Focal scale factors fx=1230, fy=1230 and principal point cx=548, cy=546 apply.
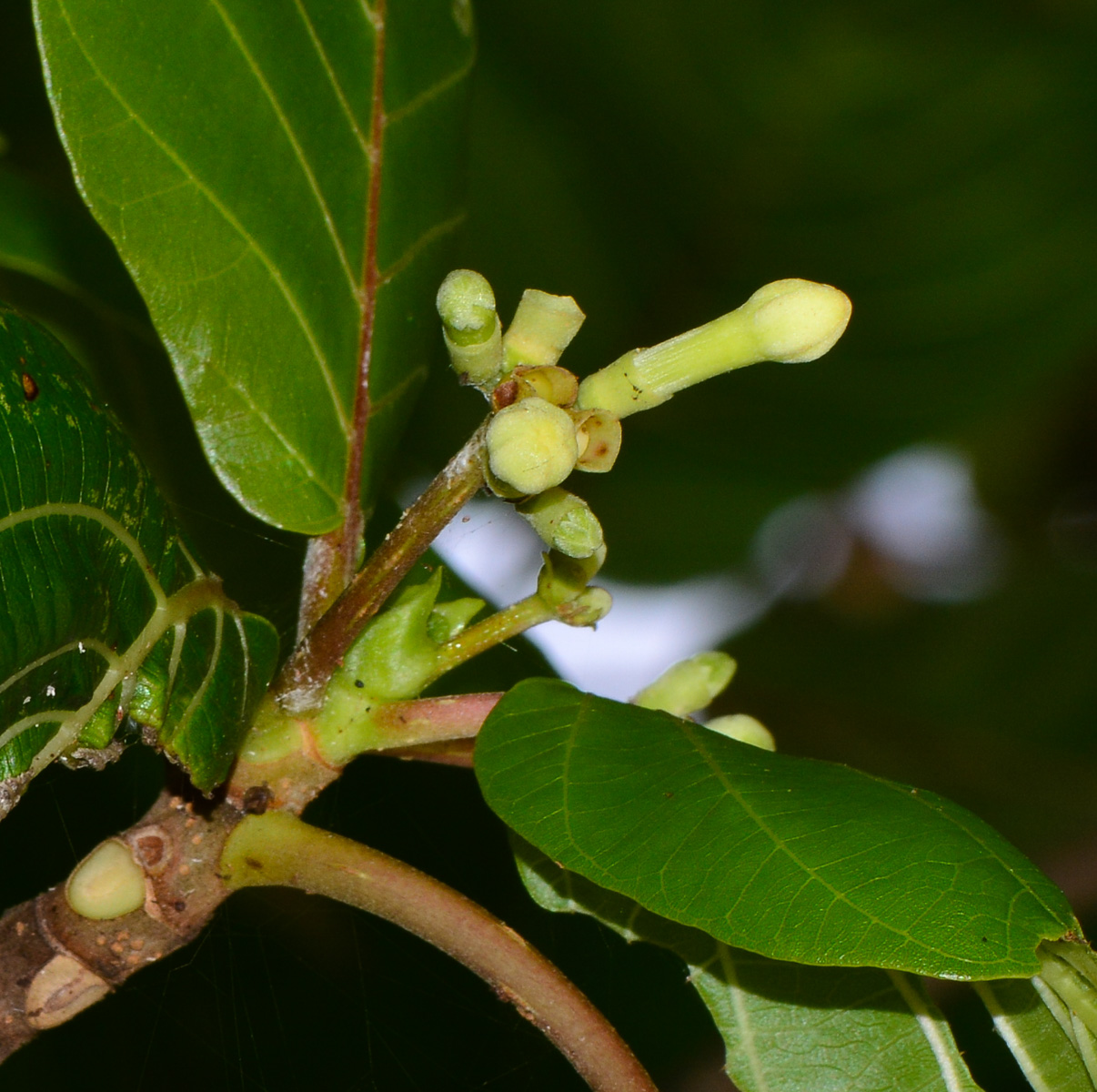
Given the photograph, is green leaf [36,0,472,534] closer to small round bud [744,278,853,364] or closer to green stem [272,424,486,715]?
green stem [272,424,486,715]

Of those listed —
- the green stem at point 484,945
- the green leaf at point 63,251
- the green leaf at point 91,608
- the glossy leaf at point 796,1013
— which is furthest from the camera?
the green leaf at point 63,251

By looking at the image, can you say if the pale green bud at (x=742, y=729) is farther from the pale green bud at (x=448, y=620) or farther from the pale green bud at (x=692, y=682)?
the pale green bud at (x=448, y=620)

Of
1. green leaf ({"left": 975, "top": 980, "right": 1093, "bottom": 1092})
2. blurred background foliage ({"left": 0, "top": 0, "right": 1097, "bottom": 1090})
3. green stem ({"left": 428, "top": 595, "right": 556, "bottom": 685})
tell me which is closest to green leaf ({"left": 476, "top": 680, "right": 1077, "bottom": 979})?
green stem ({"left": 428, "top": 595, "right": 556, "bottom": 685})

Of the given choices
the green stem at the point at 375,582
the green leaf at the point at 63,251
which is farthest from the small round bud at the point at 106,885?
the green leaf at the point at 63,251

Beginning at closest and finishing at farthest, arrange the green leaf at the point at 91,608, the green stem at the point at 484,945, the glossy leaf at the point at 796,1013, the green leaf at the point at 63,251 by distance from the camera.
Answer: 1. the green leaf at the point at 91,608
2. the green stem at the point at 484,945
3. the glossy leaf at the point at 796,1013
4. the green leaf at the point at 63,251

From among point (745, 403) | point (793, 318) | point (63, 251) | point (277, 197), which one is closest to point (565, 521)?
point (793, 318)

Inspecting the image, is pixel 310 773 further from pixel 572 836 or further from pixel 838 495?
pixel 838 495
